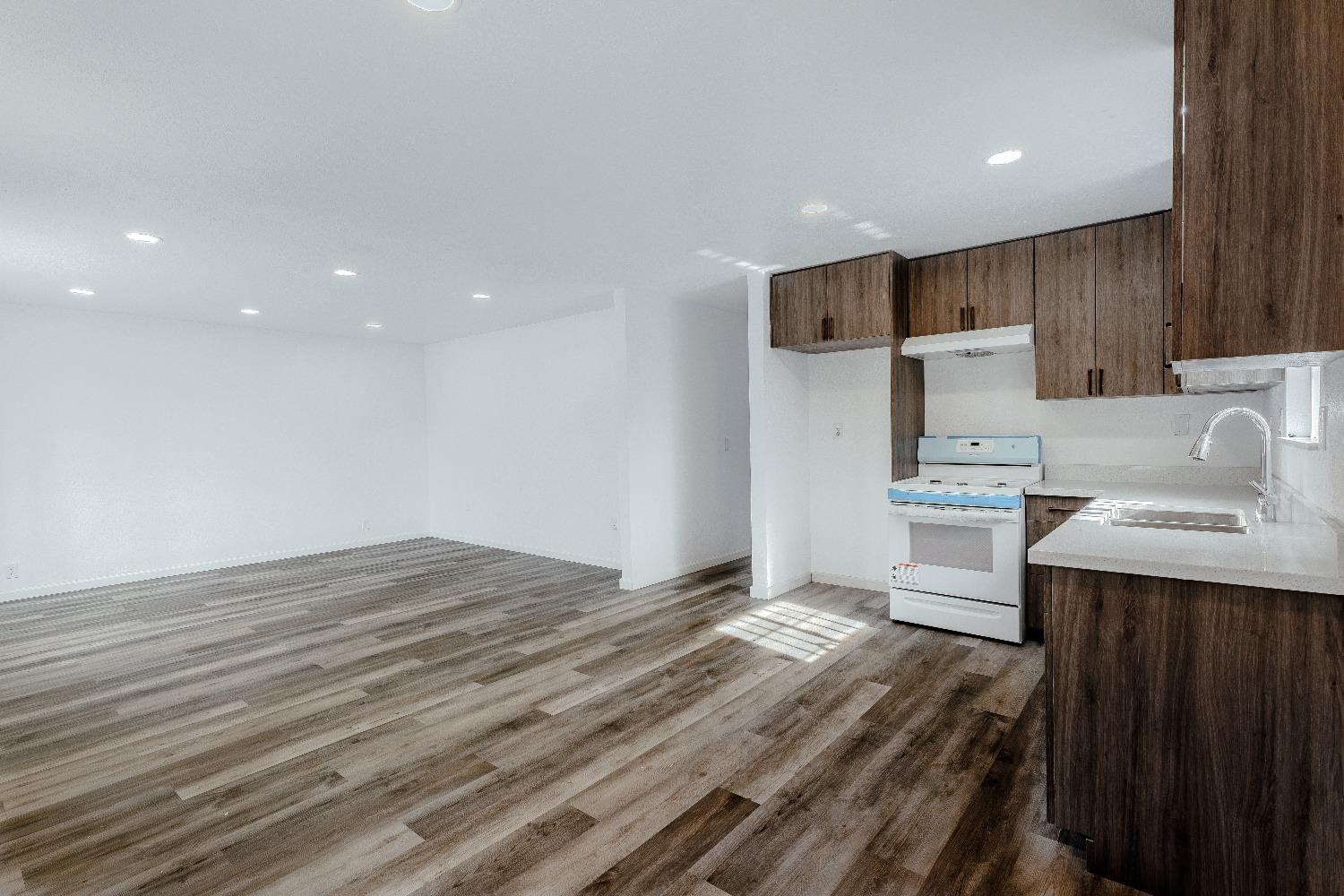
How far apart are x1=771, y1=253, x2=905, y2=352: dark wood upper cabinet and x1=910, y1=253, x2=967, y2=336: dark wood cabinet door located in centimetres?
13

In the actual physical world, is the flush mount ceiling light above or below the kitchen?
above

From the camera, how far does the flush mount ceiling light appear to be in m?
2.69

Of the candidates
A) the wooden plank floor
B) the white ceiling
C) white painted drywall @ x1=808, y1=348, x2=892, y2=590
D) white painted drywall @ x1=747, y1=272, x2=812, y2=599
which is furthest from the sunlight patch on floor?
the white ceiling

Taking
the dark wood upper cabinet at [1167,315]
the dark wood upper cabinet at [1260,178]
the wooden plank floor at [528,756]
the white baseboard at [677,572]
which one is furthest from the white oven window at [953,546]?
the dark wood upper cabinet at [1260,178]

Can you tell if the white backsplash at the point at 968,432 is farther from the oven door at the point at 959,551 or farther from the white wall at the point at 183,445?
the white wall at the point at 183,445

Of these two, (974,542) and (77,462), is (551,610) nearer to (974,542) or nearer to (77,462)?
(974,542)

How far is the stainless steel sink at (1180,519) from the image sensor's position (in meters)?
2.30

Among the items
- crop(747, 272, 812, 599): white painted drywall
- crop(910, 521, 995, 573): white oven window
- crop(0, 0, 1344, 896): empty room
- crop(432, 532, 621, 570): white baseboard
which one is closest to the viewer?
crop(0, 0, 1344, 896): empty room

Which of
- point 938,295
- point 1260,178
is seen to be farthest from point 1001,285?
point 1260,178

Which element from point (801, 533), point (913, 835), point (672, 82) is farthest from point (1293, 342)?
point (801, 533)

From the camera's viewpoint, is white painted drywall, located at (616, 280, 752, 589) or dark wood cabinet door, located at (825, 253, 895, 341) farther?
white painted drywall, located at (616, 280, 752, 589)

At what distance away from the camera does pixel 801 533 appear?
5.07 m

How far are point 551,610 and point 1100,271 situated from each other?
4028 millimetres

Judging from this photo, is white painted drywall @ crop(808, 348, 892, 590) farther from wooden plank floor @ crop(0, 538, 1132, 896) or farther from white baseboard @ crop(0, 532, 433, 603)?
white baseboard @ crop(0, 532, 433, 603)
